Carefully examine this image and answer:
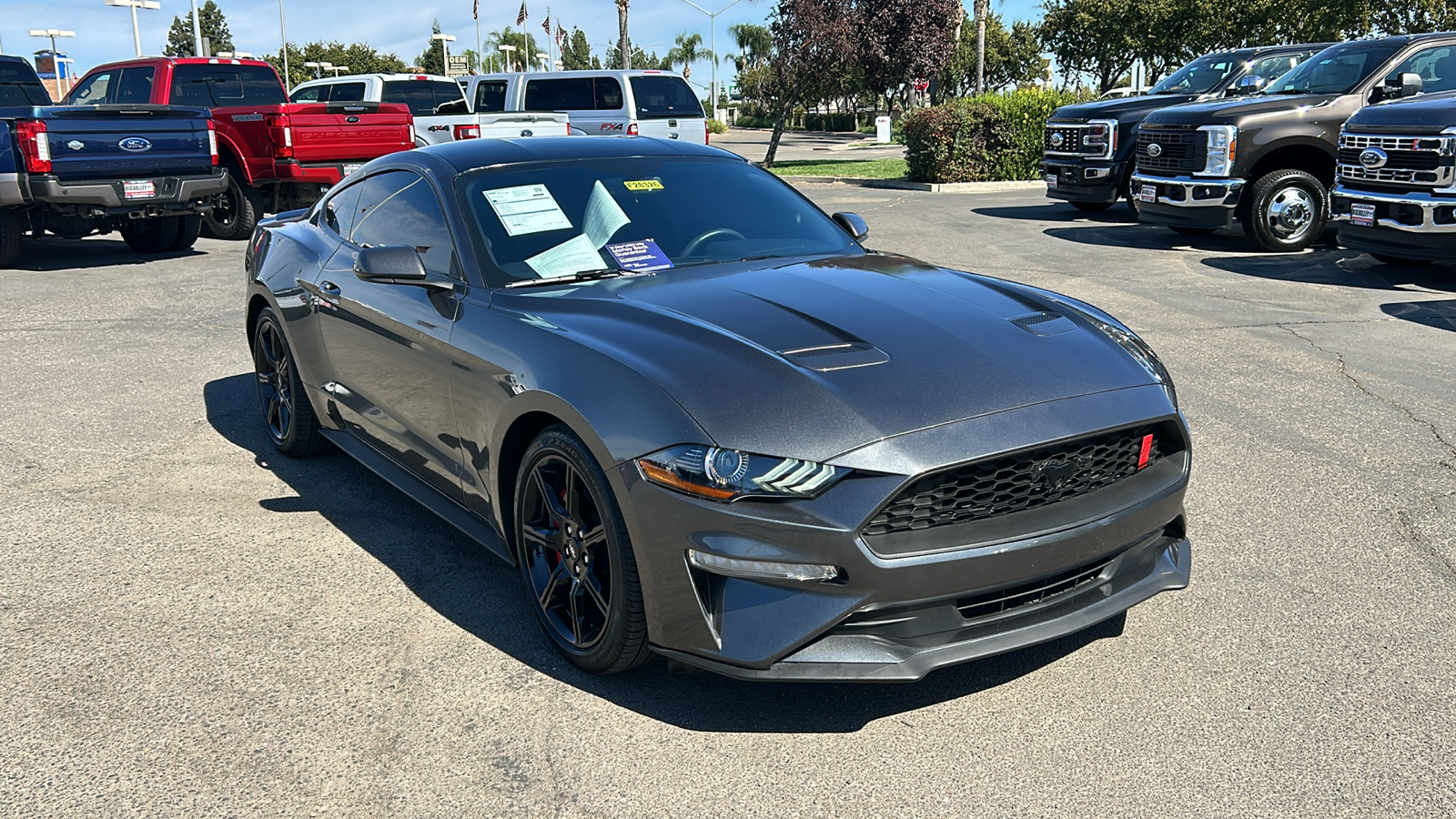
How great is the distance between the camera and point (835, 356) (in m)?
3.44

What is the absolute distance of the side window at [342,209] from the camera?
5445mm

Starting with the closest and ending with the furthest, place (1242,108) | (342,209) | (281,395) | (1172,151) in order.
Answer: (342,209), (281,395), (1242,108), (1172,151)

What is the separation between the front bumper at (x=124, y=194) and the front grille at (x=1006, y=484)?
38.8 feet

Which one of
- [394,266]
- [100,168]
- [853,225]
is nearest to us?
[394,266]

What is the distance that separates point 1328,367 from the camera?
7.55m

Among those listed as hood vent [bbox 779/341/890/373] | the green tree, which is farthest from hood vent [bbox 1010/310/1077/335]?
the green tree

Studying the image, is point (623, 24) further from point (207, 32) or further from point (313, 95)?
point (207, 32)

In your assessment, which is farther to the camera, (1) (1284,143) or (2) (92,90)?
(2) (92,90)

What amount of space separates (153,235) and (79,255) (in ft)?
3.12

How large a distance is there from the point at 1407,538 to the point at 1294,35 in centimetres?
4045

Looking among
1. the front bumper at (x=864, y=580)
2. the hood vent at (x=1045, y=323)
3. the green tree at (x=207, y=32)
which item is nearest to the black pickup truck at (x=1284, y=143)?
the hood vent at (x=1045, y=323)

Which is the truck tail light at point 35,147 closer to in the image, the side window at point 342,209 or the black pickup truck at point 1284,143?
the side window at point 342,209

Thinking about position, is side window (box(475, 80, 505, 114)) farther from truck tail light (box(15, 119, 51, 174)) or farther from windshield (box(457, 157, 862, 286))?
windshield (box(457, 157, 862, 286))

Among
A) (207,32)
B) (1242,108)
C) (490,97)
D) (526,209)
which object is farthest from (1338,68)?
(207,32)
